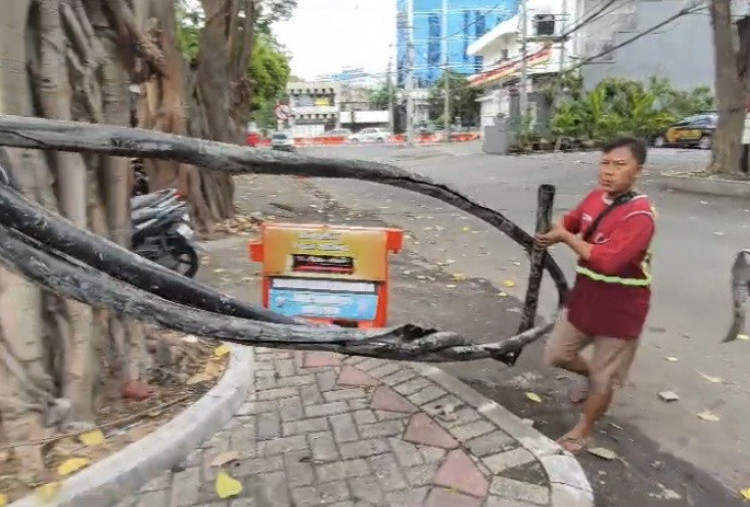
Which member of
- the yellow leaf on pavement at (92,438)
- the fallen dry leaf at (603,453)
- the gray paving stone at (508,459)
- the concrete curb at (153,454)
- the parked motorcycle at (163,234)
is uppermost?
Result: the parked motorcycle at (163,234)

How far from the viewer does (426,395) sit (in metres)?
3.97

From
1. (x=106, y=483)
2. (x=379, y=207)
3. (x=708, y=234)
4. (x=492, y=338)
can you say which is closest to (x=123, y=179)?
(x=106, y=483)

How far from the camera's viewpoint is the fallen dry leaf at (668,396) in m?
4.15

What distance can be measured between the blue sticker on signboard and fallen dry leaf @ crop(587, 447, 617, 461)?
1.70 meters

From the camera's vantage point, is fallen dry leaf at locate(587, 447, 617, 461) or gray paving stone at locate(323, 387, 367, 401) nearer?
fallen dry leaf at locate(587, 447, 617, 461)

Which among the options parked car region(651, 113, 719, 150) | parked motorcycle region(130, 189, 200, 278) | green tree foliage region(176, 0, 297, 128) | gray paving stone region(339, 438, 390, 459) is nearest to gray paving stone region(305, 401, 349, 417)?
gray paving stone region(339, 438, 390, 459)

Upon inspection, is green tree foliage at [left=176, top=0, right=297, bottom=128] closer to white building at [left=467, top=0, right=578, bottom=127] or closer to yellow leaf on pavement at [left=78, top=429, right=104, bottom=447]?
yellow leaf on pavement at [left=78, top=429, right=104, bottom=447]

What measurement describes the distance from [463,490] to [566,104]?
27279 millimetres

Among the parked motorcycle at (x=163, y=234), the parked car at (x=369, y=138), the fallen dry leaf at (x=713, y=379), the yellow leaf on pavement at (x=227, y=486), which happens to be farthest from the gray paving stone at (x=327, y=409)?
the parked car at (x=369, y=138)

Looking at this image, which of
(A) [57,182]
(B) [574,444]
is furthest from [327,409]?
(A) [57,182]

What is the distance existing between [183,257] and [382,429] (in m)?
3.58

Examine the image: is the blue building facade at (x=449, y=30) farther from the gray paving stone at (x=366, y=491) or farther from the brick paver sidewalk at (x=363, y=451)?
the gray paving stone at (x=366, y=491)

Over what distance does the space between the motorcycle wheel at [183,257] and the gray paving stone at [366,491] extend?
3.72 meters

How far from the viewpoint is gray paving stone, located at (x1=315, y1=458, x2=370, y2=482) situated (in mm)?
3121
